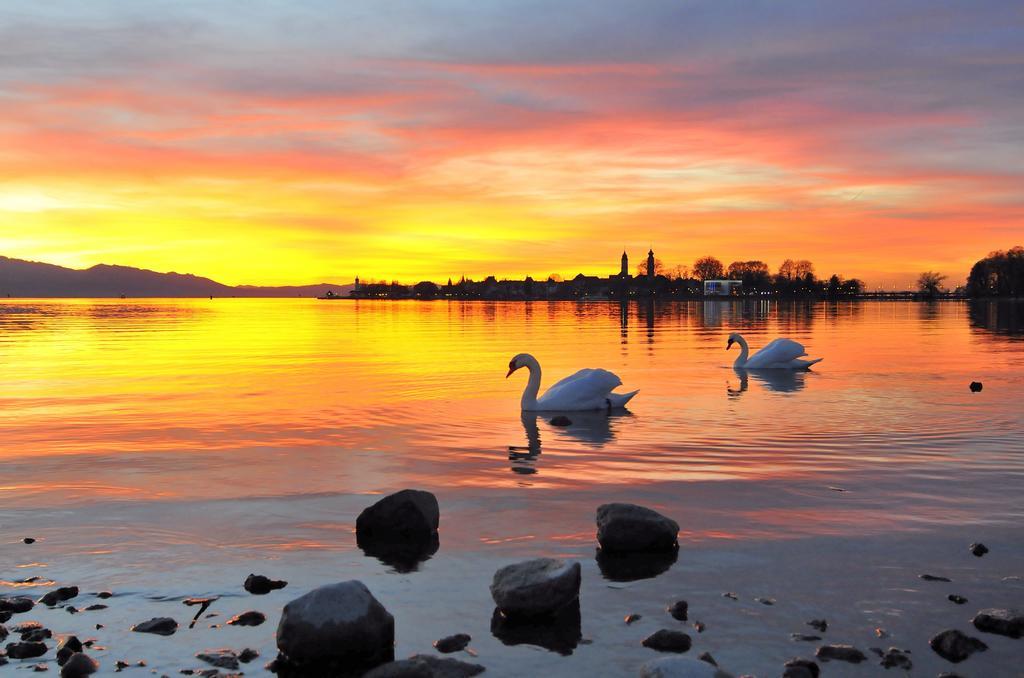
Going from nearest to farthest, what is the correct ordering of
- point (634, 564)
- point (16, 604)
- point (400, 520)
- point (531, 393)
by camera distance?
point (16, 604), point (634, 564), point (400, 520), point (531, 393)

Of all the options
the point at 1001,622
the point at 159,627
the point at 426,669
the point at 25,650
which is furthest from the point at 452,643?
the point at 1001,622

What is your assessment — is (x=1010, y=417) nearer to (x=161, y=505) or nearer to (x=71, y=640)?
(x=161, y=505)

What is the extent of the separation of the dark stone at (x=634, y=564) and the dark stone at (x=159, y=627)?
13.8 ft

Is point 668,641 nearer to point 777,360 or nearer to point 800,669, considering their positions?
point 800,669

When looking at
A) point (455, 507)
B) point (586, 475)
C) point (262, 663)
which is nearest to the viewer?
point (262, 663)

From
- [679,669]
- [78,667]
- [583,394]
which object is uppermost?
[583,394]

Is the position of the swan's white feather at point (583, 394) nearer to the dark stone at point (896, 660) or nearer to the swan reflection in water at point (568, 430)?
the swan reflection in water at point (568, 430)

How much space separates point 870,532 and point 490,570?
15.2 feet

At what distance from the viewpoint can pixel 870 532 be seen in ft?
34.6

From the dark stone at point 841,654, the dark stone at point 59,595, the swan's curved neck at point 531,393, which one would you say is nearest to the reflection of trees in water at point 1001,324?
the swan's curved neck at point 531,393

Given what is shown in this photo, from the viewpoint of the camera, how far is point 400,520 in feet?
34.8

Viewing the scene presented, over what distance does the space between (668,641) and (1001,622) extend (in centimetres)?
287

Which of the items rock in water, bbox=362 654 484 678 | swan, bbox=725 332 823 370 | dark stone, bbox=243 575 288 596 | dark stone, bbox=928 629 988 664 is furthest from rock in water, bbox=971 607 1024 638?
swan, bbox=725 332 823 370

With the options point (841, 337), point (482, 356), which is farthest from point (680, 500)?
point (841, 337)
